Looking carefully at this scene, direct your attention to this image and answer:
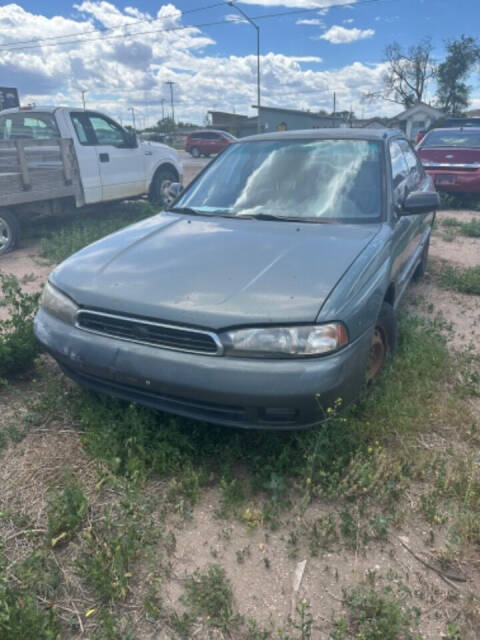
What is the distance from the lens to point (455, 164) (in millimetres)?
9812

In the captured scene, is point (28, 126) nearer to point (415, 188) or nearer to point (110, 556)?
point (415, 188)

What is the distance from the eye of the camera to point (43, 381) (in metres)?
3.37

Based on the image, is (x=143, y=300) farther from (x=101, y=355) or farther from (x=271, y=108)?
(x=271, y=108)

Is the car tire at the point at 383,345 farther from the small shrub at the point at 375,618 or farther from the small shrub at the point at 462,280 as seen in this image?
the small shrub at the point at 462,280

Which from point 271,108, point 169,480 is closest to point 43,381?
point 169,480

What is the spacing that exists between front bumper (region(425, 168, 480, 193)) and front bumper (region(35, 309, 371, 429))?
858 cm

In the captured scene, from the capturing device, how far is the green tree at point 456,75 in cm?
4756

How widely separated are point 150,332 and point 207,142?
1234 inches

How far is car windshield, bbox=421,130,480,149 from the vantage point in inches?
416

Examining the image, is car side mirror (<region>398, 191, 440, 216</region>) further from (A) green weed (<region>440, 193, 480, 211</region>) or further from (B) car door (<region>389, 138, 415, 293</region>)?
(A) green weed (<region>440, 193, 480, 211</region>)

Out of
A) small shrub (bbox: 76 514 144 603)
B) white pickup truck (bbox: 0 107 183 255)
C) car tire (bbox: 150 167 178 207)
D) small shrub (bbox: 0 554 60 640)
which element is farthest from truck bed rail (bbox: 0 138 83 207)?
small shrub (bbox: 0 554 60 640)

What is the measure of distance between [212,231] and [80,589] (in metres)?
2.08

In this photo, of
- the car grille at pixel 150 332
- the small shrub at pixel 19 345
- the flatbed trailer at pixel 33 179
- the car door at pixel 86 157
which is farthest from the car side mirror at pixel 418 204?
the car door at pixel 86 157

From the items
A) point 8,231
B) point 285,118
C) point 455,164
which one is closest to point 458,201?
point 455,164
